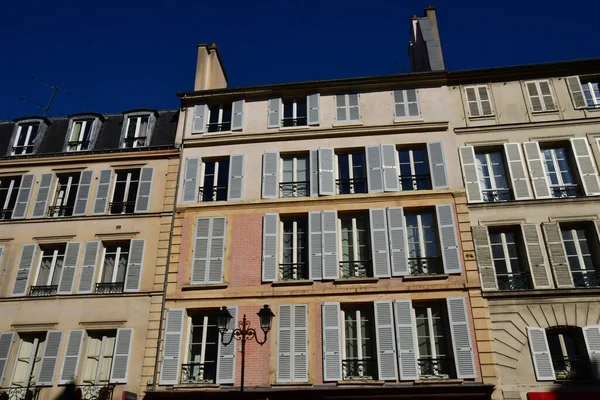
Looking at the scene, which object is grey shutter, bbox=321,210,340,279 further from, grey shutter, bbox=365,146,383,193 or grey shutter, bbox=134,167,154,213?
grey shutter, bbox=134,167,154,213

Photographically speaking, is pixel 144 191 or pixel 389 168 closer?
pixel 389 168

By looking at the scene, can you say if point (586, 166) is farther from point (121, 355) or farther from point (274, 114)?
point (121, 355)

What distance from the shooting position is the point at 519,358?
1145 cm

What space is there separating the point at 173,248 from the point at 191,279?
1.06 m

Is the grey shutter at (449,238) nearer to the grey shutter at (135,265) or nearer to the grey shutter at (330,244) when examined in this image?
the grey shutter at (330,244)

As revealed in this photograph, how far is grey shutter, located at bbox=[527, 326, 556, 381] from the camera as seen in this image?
11148 mm

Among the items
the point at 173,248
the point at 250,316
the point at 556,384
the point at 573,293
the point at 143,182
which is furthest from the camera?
the point at 143,182

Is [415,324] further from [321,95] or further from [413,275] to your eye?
[321,95]

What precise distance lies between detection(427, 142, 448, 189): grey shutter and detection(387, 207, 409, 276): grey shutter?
1.24 m

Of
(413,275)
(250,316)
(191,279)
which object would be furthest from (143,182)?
(413,275)

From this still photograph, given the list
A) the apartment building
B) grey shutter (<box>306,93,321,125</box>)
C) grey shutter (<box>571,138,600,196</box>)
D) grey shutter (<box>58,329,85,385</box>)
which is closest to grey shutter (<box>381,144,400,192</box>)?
grey shutter (<box>306,93,321,125</box>)

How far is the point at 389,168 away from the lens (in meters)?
14.0

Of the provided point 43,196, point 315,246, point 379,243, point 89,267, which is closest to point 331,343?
point 315,246

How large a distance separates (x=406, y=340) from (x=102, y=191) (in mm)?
9319
